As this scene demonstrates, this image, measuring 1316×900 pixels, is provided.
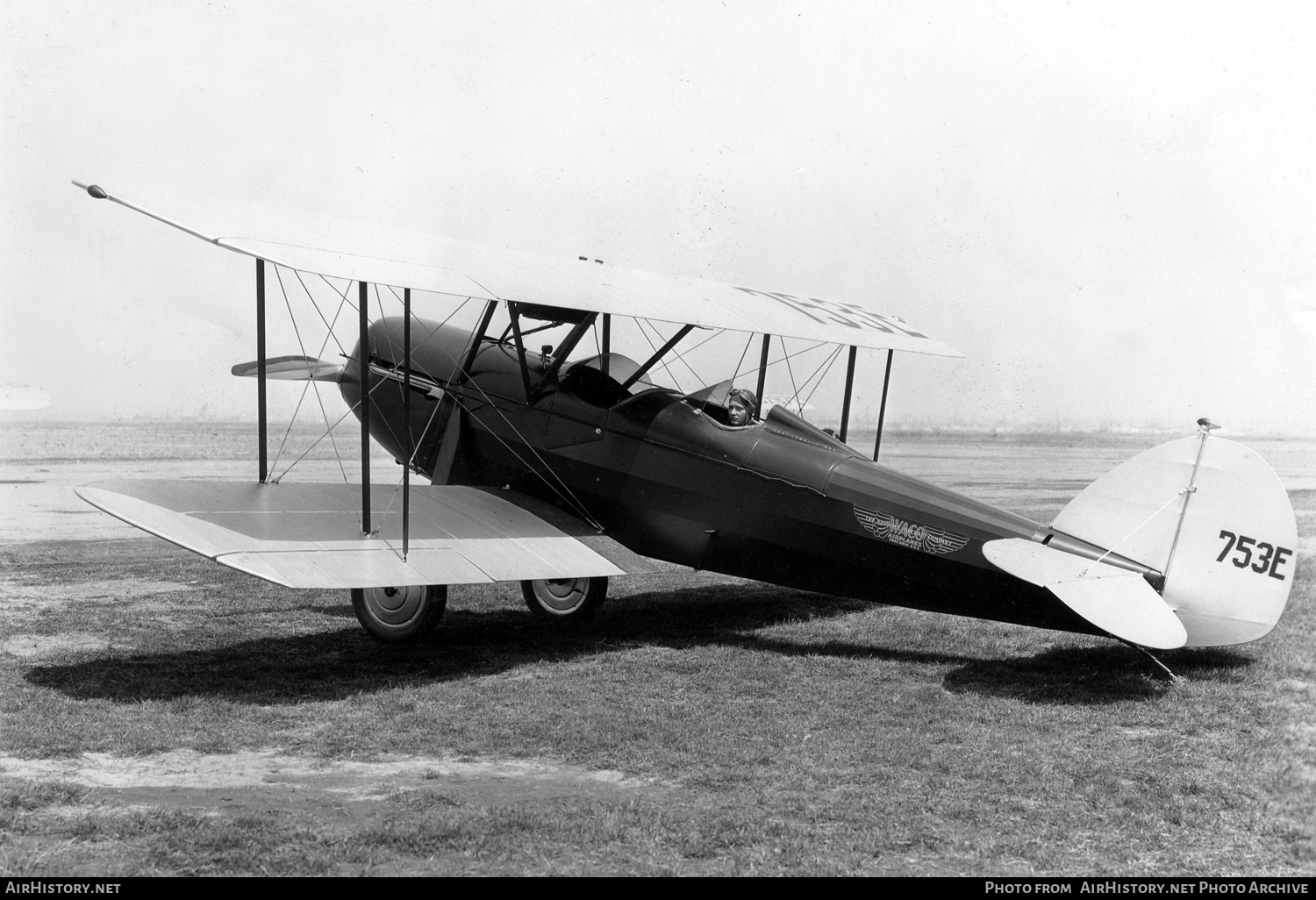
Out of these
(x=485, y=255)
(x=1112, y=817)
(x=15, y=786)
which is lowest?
(x=15, y=786)

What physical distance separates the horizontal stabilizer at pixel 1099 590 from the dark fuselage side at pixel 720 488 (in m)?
0.35

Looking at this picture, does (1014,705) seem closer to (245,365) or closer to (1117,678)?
(1117,678)

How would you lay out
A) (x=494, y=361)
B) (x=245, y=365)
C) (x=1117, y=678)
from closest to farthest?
(x=1117, y=678) → (x=494, y=361) → (x=245, y=365)

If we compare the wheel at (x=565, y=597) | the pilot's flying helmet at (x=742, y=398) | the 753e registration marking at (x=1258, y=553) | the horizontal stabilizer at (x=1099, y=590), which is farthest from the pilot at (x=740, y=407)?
the 753e registration marking at (x=1258, y=553)

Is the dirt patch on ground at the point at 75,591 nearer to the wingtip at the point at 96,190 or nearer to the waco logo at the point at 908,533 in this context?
the wingtip at the point at 96,190

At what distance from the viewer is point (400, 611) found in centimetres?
781

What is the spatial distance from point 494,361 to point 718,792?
17.3 feet

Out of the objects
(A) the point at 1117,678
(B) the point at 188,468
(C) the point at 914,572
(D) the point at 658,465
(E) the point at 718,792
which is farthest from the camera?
(B) the point at 188,468

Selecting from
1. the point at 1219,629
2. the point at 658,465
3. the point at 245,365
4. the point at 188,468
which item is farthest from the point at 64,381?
the point at 1219,629

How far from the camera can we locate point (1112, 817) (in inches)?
174

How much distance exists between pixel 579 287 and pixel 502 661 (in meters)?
2.83

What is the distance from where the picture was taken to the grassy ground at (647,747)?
4.08m

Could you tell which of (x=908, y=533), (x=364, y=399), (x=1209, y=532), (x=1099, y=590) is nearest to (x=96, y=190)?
(x=364, y=399)

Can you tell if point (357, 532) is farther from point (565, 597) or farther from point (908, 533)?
point (908, 533)
